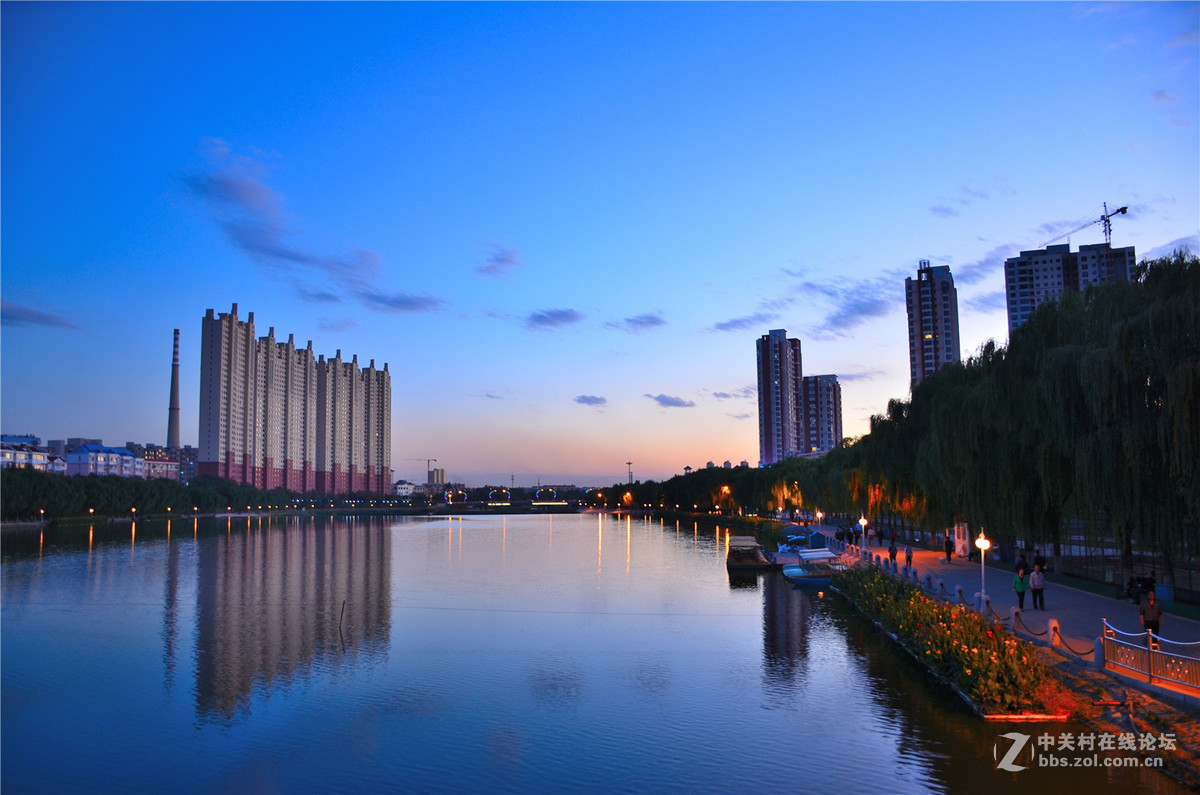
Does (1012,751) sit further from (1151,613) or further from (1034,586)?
(1034,586)

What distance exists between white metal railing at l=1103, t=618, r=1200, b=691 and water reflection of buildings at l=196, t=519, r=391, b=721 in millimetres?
18144

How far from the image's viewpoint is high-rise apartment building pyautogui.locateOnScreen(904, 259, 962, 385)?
157250 mm

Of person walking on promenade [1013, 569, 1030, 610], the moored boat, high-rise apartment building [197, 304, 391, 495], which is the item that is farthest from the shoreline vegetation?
high-rise apartment building [197, 304, 391, 495]

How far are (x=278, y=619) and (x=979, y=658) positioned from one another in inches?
911

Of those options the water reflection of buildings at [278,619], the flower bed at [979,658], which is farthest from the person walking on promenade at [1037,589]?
the water reflection of buildings at [278,619]

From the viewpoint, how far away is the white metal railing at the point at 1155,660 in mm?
14125

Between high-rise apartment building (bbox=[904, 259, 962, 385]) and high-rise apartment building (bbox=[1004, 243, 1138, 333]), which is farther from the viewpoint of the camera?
high-rise apartment building (bbox=[904, 259, 962, 385])

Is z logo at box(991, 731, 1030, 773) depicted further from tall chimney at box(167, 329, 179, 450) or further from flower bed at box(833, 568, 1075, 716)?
tall chimney at box(167, 329, 179, 450)

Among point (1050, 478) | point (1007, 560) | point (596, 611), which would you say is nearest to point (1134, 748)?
point (1050, 478)

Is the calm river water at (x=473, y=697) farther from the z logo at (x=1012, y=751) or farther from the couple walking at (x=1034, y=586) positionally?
the couple walking at (x=1034, y=586)

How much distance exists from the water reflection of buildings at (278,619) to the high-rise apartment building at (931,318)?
129719 mm

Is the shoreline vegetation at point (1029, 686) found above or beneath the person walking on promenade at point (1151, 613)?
beneath

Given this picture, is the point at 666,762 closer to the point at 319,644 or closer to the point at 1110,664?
the point at 1110,664

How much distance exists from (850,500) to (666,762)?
166ft
